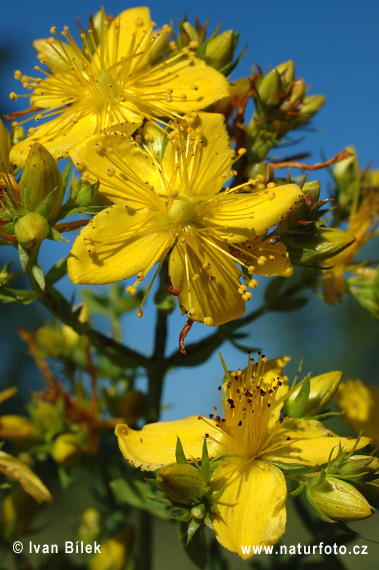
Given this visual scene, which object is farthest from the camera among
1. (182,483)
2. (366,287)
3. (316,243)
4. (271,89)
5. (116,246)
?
(366,287)

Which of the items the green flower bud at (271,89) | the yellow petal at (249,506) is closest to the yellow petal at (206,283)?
the yellow petal at (249,506)

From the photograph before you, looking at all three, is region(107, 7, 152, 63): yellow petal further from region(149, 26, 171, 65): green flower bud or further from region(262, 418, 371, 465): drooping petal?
region(262, 418, 371, 465): drooping petal

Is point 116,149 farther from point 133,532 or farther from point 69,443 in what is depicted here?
point 133,532

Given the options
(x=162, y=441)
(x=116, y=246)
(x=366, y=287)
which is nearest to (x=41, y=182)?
(x=116, y=246)

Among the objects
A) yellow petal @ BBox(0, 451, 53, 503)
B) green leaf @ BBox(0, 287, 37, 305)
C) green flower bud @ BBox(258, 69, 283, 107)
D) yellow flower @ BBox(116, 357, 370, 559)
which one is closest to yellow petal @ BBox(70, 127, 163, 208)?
green leaf @ BBox(0, 287, 37, 305)

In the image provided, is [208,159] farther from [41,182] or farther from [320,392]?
[320,392]

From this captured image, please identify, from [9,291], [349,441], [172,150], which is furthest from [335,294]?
[9,291]
